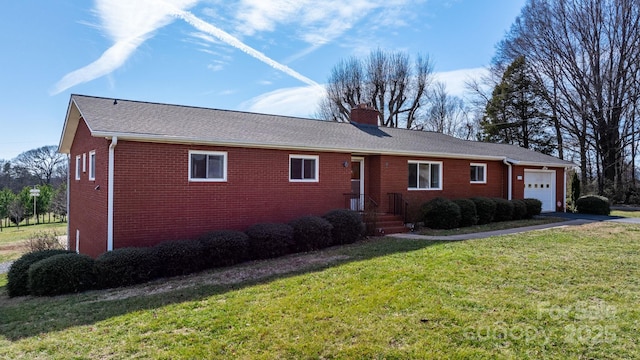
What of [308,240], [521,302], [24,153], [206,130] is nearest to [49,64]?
[206,130]

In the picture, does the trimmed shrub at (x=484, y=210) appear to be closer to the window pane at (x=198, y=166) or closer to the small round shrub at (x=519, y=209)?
the small round shrub at (x=519, y=209)

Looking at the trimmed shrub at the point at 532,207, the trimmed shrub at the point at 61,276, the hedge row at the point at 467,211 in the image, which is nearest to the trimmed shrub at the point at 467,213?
the hedge row at the point at 467,211

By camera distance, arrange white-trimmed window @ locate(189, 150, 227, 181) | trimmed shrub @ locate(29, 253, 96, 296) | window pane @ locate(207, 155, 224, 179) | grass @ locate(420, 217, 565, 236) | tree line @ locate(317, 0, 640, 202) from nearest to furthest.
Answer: trimmed shrub @ locate(29, 253, 96, 296) < white-trimmed window @ locate(189, 150, 227, 181) < window pane @ locate(207, 155, 224, 179) < grass @ locate(420, 217, 565, 236) < tree line @ locate(317, 0, 640, 202)

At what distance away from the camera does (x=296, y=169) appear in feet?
40.8

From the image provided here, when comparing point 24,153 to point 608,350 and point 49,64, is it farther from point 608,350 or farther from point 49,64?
point 608,350

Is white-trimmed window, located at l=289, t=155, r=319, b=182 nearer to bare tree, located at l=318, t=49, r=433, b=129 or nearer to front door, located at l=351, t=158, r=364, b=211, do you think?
front door, located at l=351, t=158, r=364, b=211

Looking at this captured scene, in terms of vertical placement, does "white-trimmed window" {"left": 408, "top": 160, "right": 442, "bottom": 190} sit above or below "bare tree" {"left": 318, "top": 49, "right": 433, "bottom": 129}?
below

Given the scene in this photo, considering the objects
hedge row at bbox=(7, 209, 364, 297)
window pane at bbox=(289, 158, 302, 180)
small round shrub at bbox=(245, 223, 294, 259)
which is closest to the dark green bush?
hedge row at bbox=(7, 209, 364, 297)

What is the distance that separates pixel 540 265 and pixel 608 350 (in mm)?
3637

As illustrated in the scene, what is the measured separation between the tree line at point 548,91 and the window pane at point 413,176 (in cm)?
1973

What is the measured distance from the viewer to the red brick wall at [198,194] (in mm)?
9523

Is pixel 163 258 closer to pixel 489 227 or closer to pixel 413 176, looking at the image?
pixel 413 176

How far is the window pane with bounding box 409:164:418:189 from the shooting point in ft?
49.5

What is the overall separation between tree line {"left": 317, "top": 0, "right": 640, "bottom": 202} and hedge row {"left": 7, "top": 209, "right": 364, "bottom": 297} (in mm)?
25381
